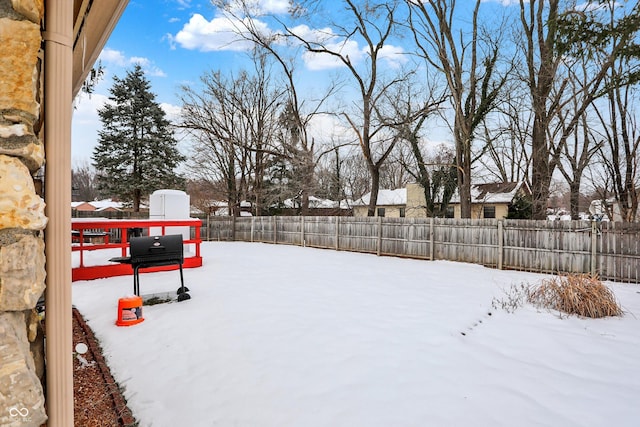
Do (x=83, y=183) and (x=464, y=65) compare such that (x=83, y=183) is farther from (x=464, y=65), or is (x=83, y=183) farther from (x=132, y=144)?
(x=464, y=65)

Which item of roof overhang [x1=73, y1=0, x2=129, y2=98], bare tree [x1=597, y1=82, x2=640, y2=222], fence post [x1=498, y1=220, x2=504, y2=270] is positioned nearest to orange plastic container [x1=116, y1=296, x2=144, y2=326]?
roof overhang [x1=73, y1=0, x2=129, y2=98]

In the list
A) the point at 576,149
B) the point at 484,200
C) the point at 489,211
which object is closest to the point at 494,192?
the point at 484,200

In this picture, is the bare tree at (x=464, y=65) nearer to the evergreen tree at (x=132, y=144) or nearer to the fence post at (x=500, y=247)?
the fence post at (x=500, y=247)

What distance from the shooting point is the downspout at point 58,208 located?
3.39 ft

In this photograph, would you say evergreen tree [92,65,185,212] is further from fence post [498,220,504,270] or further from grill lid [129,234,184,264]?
fence post [498,220,504,270]

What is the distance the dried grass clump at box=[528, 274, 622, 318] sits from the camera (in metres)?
4.71

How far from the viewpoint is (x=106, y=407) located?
2434 millimetres

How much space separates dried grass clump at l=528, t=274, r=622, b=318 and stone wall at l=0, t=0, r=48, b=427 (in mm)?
5925

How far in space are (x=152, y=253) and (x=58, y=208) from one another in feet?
13.9

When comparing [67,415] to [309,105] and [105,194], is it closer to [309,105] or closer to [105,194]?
[309,105]

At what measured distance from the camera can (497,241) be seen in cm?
909

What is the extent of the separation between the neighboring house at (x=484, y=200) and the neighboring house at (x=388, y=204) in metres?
1.01

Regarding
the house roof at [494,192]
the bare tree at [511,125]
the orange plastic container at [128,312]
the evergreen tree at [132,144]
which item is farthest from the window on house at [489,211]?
the orange plastic container at [128,312]

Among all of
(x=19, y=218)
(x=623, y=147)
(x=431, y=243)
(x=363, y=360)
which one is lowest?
(x=363, y=360)
